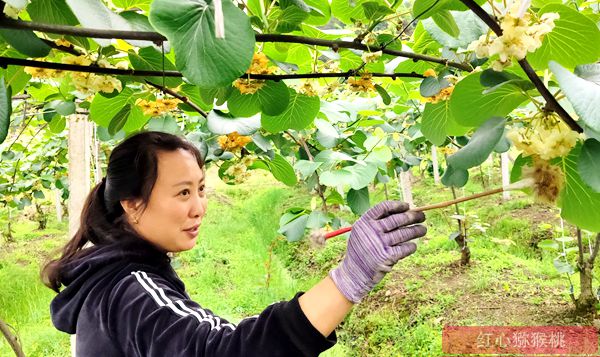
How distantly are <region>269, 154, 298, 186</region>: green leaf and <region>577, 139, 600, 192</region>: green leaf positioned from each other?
1069 millimetres

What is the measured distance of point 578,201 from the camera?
1.91 feet

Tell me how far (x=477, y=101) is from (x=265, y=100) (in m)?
0.41

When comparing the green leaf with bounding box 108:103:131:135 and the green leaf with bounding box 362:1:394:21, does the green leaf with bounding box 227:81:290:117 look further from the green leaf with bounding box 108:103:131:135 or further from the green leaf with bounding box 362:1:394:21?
the green leaf with bounding box 108:103:131:135

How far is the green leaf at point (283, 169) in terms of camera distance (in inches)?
59.9

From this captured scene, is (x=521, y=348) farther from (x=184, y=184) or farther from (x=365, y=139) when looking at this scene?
(x=184, y=184)

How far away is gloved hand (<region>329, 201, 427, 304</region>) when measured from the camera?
675 millimetres

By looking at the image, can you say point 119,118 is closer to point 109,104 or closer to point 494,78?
point 109,104

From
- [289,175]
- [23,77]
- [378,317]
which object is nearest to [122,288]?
[23,77]

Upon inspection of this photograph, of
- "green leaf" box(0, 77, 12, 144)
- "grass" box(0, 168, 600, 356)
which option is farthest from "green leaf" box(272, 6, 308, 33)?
"grass" box(0, 168, 600, 356)

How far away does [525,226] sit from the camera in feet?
15.8

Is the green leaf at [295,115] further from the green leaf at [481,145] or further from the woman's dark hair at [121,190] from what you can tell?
the green leaf at [481,145]

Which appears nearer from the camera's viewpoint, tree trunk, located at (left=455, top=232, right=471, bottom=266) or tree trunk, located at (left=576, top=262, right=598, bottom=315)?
tree trunk, located at (left=576, top=262, right=598, bottom=315)

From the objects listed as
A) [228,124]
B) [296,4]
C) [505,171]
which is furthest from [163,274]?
[505,171]

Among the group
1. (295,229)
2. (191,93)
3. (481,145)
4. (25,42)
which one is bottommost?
(295,229)
